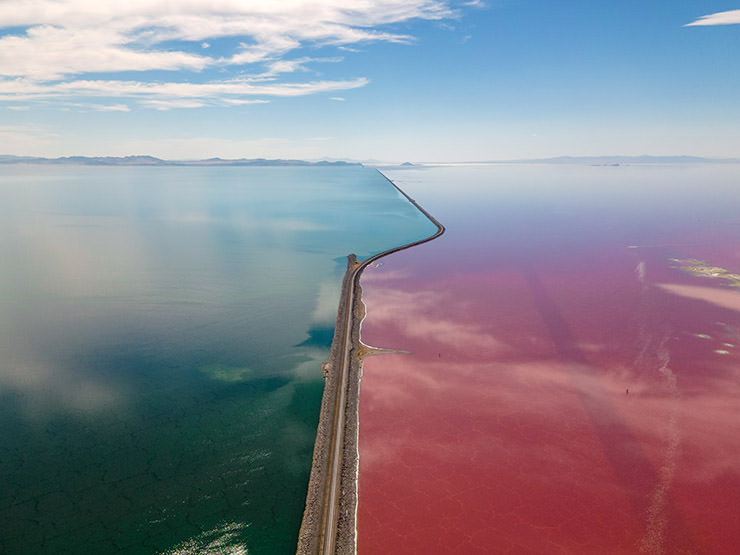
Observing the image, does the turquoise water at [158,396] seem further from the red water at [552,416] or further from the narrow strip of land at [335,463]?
the red water at [552,416]

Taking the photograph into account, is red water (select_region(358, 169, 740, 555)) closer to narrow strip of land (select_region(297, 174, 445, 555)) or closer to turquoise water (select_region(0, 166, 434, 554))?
narrow strip of land (select_region(297, 174, 445, 555))

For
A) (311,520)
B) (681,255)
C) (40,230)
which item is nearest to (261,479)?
(311,520)

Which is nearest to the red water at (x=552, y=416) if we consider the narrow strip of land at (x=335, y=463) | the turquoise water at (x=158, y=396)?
the narrow strip of land at (x=335, y=463)

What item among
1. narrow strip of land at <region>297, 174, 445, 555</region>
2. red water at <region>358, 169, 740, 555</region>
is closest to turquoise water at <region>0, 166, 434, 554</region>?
narrow strip of land at <region>297, 174, 445, 555</region>

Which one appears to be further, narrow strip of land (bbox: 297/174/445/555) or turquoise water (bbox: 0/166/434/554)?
turquoise water (bbox: 0/166/434/554)

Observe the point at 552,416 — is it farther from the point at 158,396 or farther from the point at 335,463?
the point at 158,396

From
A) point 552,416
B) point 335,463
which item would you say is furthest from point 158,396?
point 552,416
